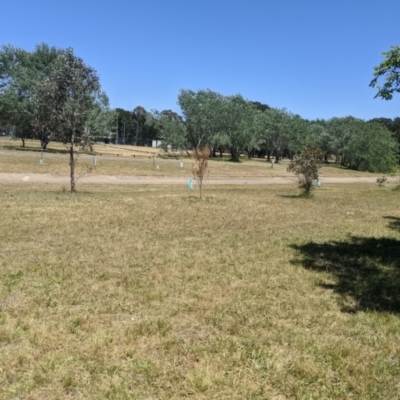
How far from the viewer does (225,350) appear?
12.7ft

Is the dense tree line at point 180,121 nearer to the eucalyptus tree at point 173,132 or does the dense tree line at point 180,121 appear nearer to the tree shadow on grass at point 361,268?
the eucalyptus tree at point 173,132

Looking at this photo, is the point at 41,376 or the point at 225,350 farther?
the point at 225,350

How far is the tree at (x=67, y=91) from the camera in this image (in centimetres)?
1593

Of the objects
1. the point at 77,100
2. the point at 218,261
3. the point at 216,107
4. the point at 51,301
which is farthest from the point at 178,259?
the point at 216,107

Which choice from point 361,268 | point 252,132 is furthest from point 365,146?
point 361,268

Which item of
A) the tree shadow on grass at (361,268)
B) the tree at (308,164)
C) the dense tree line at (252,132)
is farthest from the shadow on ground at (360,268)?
the dense tree line at (252,132)

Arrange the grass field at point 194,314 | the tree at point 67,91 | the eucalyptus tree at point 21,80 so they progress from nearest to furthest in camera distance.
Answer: the grass field at point 194,314, the tree at point 67,91, the eucalyptus tree at point 21,80

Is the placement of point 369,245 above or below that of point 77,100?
below

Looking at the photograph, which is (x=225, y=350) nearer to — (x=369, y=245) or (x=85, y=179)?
(x=369, y=245)

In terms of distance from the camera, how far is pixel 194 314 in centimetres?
474

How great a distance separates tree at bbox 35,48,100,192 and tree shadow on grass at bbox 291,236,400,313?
11866mm

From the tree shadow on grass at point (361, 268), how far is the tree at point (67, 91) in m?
11.9

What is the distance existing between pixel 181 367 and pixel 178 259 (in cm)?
378

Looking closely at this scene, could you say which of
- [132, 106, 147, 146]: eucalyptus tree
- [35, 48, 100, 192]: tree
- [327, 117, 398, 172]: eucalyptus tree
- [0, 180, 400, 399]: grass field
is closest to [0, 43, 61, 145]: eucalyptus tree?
[35, 48, 100, 192]: tree
